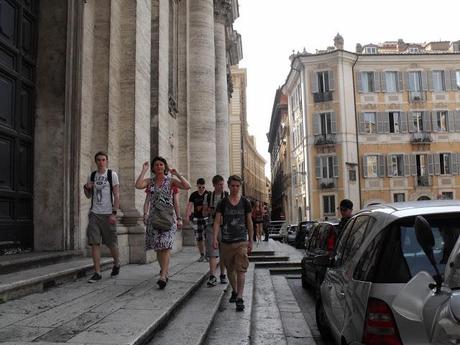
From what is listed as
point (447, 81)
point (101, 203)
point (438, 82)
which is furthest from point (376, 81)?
point (101, 203)

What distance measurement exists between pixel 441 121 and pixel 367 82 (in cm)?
696

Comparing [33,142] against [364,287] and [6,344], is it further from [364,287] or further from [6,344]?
[364,287]

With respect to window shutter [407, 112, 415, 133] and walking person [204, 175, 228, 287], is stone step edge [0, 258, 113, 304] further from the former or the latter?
window shutter [407, 112, 415, 133]

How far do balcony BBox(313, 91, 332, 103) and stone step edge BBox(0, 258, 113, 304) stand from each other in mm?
38826

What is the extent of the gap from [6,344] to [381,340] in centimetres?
270

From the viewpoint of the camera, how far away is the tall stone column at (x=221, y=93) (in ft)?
74.5

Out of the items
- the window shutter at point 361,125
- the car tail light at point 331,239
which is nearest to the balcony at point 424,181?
the window shutter at point 361,125

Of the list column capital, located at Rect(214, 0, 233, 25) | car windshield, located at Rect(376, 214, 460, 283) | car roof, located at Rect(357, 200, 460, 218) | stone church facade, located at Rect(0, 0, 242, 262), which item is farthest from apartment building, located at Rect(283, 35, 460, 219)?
car windshield, located at Rect(376, 214, 460, 283)

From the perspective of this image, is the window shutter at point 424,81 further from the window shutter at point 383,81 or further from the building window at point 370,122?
the building window at point 370,122

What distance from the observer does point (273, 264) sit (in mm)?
13805

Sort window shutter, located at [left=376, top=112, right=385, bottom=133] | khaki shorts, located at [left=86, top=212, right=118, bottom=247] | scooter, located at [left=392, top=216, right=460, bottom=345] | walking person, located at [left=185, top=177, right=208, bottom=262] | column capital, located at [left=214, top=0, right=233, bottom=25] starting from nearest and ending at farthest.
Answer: scooter, located at [left=392, top=216, right=460, bottom=345] → khaki shorts, located at [left=86, top=212, right=118, bottom=247] → walking person, located at [left=185, top=177, right=208, bottom=262] → column capital, located at [left=214, top=0, right=233, bottom=25] → window shutter, located at [left=376, top=112, right=385, bottom=133]

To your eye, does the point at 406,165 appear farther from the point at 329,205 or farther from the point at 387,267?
the point at 387,267

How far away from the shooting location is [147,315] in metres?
5.20

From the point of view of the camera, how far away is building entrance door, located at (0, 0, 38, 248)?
784 centimetres
